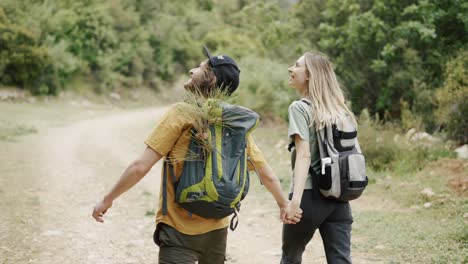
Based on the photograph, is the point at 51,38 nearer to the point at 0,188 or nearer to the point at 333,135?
the point at 0,188

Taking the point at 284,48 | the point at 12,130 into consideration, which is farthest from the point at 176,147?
the point at 284,48

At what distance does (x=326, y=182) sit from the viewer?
304cm

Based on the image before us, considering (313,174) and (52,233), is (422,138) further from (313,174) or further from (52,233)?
(313,174)

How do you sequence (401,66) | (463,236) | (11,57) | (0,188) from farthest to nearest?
(11,57)
(401,66)
(0,188)
(463,236)

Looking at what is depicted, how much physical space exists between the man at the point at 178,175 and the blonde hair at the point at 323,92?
62 cm

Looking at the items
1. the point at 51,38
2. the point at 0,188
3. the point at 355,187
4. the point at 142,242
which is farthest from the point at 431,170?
the point at 51,38

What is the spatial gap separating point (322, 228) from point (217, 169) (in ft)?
3.13

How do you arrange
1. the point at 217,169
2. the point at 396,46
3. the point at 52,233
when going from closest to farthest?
the point at 217,169 → the point at 52,233 → the point at 396,46

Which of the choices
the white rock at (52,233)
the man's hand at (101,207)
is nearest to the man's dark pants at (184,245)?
the man's hand at (101,207)

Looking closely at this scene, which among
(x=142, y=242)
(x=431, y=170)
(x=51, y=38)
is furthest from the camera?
(x=51, y=38)

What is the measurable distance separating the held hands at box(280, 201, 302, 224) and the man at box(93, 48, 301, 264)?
0.42m

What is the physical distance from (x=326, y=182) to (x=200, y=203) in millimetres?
852

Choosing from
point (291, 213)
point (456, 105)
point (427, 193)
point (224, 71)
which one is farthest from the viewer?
point (456, 105)

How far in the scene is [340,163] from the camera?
306 cm
